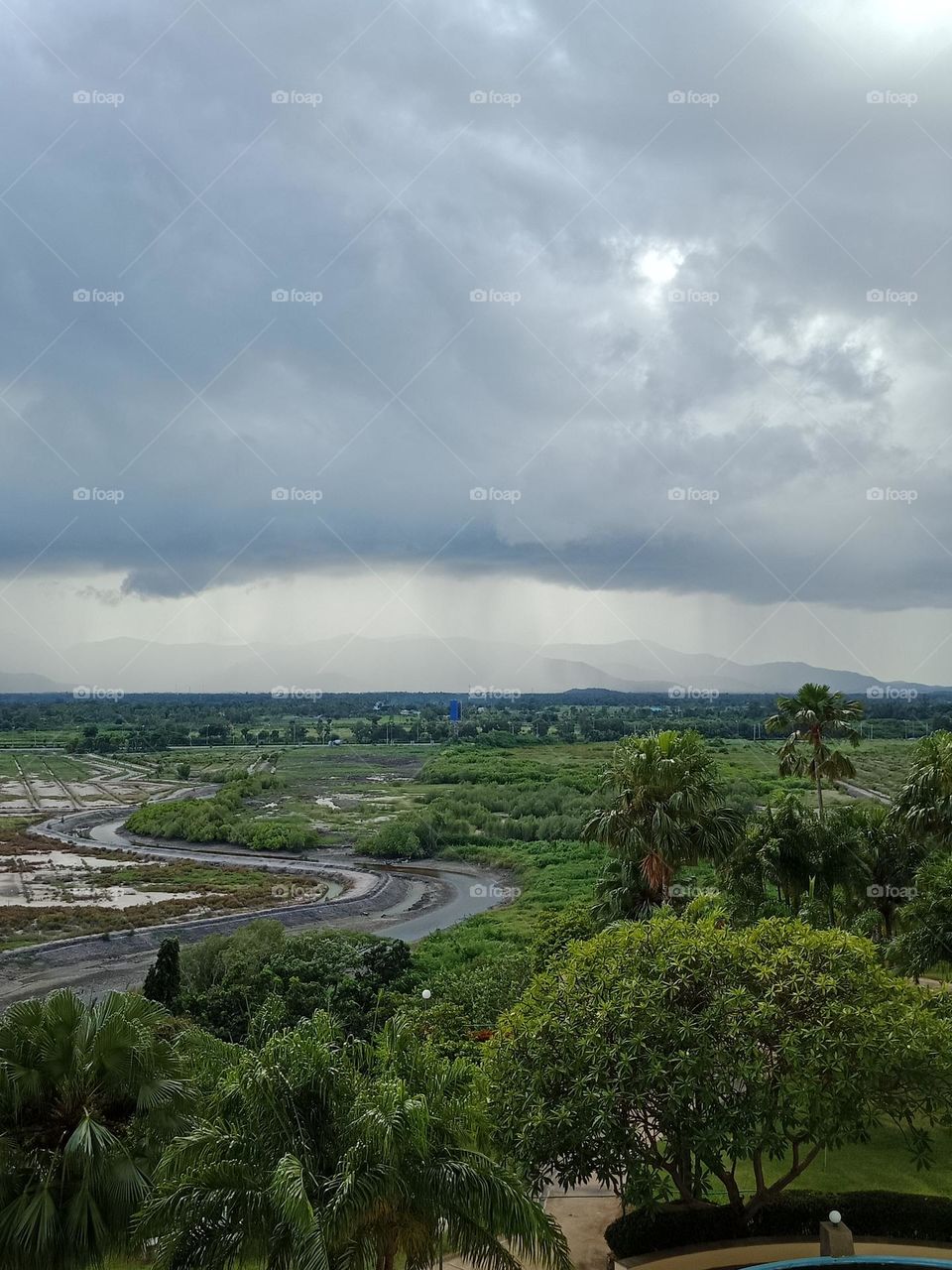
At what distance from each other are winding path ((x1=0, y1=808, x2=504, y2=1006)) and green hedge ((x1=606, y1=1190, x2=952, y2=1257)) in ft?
81.0

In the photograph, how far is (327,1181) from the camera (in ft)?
25.4

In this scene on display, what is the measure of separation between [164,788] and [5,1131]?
1555 inches

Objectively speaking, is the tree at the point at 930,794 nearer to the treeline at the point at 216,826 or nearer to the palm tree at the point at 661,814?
the palm tree at the point at 661,814

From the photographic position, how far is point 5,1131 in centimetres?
902

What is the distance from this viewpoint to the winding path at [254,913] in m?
32.1

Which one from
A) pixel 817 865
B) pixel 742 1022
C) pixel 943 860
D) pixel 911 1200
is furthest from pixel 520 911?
pixel 742 1022

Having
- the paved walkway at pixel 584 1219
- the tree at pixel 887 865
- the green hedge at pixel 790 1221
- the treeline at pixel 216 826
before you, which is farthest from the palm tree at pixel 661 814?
the treeline at pixel 216 826

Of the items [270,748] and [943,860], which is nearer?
[943,860]

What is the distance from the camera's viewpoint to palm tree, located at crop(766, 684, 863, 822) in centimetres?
2503

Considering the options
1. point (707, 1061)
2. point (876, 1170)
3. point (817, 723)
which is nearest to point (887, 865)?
point (817, 723)

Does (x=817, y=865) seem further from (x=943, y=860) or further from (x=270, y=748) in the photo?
(x=270, y=748)

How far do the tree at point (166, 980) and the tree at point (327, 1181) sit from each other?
48.9 feet

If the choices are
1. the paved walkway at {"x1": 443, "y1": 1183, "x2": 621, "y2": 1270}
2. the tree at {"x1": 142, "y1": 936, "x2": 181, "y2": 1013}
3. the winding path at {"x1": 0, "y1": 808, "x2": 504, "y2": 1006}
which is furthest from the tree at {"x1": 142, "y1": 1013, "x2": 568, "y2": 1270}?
the winding path at {"x1": 0, "y1": 808, "x2": 504, "y2": 1006}

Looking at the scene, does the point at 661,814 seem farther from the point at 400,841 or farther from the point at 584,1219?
the point at 400,841
